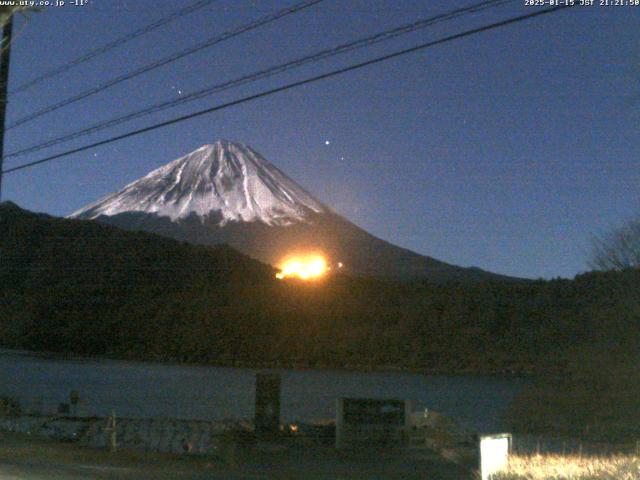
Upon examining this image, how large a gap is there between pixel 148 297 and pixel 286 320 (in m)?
10.6

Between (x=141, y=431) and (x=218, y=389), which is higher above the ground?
(x=218, y=389)

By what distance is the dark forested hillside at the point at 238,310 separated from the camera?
4553 centimetres

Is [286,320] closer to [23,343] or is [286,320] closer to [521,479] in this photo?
[23,343]

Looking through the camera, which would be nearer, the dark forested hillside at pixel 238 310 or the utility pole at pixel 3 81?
the utility pole at pixel 3 81

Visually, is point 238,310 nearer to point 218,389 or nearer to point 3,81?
point 218,389

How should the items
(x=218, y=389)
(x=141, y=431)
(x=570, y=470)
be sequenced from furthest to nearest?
1. (x=218, y=389)
2. (x=141, y=431)
3. (x=570, y=470)

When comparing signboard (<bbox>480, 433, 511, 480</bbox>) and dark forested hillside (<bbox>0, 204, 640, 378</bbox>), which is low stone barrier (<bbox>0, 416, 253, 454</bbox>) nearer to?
signboard (<bbox>480, 433, 511, 480</bbox>)

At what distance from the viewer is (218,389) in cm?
3300

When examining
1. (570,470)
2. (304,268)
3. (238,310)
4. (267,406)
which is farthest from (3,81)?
(304,268)

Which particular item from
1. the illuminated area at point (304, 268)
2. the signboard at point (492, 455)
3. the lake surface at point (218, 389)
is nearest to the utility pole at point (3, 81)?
the signboard at point (492, 455)

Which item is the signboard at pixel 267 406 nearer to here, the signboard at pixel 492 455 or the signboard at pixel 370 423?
the signboard at pixel 370 423

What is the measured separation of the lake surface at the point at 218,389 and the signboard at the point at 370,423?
710 centimetres

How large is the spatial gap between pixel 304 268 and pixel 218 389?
39.7 m

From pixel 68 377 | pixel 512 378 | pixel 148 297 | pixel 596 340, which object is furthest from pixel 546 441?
pixel 148 297
